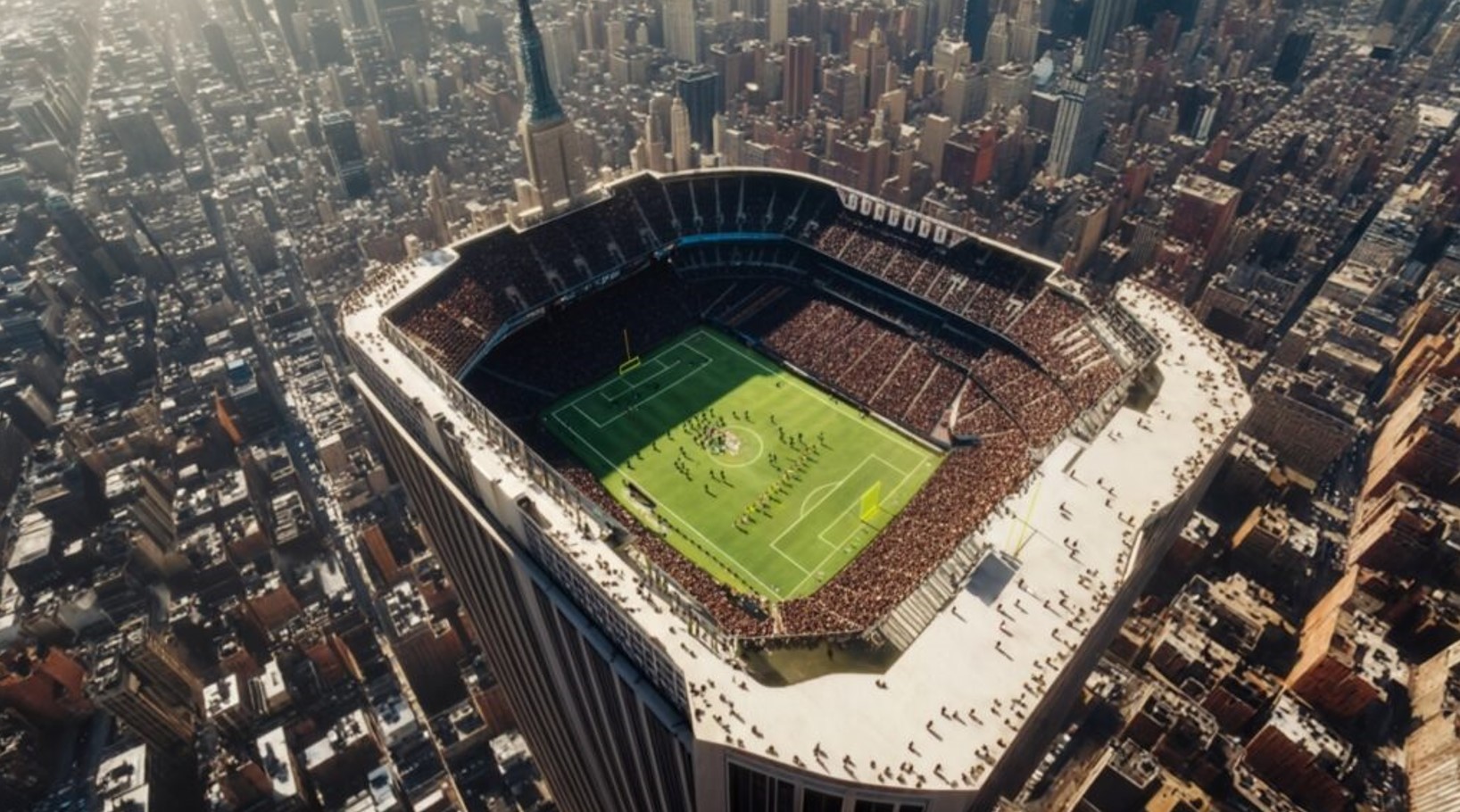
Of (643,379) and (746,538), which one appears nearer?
(746,538)

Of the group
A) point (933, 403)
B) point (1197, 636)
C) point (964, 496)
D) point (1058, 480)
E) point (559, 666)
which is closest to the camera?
point (559, 666)

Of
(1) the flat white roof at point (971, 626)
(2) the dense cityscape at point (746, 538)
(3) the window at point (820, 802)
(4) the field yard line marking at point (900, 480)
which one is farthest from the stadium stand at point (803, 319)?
(3) the window at point (820, 802)

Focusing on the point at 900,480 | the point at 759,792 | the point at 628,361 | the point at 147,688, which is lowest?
the point at 147,688

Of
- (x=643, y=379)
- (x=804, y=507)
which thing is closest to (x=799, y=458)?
(x=804, y=507)

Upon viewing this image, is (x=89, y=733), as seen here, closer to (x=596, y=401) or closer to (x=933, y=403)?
(x=596, y=401)

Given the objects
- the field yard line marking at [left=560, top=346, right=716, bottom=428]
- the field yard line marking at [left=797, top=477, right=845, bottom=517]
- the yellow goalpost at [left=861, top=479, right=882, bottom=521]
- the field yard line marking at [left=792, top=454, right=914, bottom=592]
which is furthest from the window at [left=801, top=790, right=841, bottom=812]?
the field yard line marking at [left=560, top=346, right=716, bottom=428]

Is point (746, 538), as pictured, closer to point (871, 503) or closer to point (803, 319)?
point (871, 503)

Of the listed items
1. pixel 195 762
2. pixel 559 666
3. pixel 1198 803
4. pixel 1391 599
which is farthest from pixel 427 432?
pixel 1391 599
